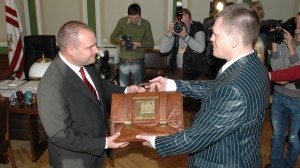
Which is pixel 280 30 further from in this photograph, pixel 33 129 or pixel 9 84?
pixel 9 84

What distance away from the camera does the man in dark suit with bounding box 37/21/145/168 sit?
1.85 metres

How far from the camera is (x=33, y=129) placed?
374cm

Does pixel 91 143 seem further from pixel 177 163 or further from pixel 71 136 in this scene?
pixel 177 163

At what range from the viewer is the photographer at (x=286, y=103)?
292cm

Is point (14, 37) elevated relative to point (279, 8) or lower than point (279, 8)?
lower

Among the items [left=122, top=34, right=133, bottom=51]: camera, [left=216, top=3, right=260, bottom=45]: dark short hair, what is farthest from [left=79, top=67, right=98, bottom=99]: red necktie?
[left=122, top=34, right=133, bottom=51]: camera

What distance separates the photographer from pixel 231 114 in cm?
144

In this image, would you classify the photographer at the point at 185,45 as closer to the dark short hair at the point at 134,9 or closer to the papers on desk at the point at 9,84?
the dark short hair at the point at 134,9

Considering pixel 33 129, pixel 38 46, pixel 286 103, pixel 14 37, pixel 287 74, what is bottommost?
pixel 33 129

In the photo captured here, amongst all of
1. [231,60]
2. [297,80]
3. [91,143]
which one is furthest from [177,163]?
[231,60]

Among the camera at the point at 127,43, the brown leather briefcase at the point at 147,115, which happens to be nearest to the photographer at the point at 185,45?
the camera at the point at 127,43

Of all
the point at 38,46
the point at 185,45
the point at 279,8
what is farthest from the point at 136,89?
the point at 279,8

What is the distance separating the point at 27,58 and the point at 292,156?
13.7 ft

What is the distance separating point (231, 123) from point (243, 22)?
510 millimetres
